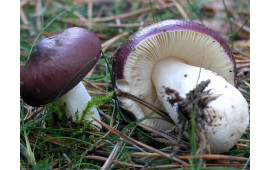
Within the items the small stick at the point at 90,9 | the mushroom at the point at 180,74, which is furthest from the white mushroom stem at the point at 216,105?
the small stick at the point at 90,9

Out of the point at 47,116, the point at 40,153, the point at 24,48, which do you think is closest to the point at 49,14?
the point at 24,48

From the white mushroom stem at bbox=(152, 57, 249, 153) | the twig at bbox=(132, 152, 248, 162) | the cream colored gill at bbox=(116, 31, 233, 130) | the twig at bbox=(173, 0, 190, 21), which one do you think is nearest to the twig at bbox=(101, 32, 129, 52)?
the twig at bbox=(173, 0, 190, 21)

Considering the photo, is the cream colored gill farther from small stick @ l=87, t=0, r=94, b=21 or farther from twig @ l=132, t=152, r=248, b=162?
small stick @ l=87, t=0, r=94, b=21

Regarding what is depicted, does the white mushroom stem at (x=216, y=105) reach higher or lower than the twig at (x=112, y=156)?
Answer: higher

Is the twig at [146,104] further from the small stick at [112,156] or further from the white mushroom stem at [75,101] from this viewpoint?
the small stick at [112,156]

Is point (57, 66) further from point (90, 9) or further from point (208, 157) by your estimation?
point (90, 9)

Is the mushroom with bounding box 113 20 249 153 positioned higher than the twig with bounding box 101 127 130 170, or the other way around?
the mushroom with bounding box 113 20 249 153

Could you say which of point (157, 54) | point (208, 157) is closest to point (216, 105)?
point (208, 157)

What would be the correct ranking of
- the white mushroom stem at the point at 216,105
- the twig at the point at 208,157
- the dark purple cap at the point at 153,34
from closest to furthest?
the twig at the point at 208,157 < the white mushroom stem at the point at 216,105 < the dark purple cap at the point at 153,34
